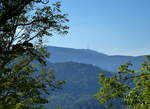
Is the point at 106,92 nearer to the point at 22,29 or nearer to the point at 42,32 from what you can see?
the point at 42,32

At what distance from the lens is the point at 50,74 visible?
3541 centimetres

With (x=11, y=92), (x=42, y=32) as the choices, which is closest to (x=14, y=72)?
(x=11, y=92)

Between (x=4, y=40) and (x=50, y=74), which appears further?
(x=50, y=74)

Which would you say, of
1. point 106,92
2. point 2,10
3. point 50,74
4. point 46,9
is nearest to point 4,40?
point 46,9

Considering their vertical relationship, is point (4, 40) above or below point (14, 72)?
above

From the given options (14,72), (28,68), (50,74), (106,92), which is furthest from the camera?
(50,74)

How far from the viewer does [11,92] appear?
85.3 feet

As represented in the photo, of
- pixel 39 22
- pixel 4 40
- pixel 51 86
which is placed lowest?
pixel 51 86

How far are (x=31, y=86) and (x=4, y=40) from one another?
4634 millimetres

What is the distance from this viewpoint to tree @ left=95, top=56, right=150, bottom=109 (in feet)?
29.0

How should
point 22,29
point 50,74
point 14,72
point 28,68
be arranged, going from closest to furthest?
point 14,72 < point 22,29 < point 28,68 < point 50,74

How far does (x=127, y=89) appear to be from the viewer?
19.1 metres

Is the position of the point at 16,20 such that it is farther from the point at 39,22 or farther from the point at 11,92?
the point at 11,92

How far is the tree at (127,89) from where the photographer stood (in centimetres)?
884
